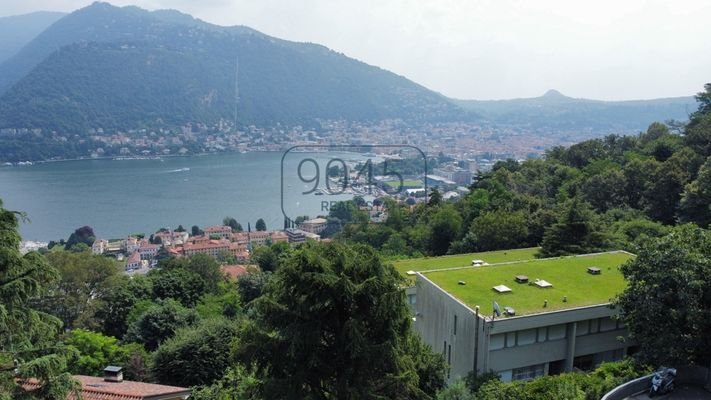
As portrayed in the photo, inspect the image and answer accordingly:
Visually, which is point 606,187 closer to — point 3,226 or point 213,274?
point 213,274

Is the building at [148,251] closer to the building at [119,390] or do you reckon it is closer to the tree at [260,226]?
the tree at [260,226]

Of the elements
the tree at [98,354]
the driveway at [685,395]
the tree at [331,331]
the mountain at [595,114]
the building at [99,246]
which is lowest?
the building at [99,246]

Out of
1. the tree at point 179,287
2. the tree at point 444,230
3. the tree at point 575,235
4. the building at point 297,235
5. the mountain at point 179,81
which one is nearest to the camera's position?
the tree at point 575,235

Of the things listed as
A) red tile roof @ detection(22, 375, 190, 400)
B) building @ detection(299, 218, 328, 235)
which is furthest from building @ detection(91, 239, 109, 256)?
red tile roof @ detection(22, 375, 190, 400)

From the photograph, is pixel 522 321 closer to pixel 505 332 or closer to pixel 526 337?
pixel 505 332

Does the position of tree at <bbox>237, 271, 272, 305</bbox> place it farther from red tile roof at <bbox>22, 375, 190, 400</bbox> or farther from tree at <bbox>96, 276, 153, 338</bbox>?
red tile roof at <bbox>22, 375, 190, 400</bbox>

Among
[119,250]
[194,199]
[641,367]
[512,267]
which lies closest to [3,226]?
[641,367]

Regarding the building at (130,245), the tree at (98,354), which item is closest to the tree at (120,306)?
the tree at (98,354)
